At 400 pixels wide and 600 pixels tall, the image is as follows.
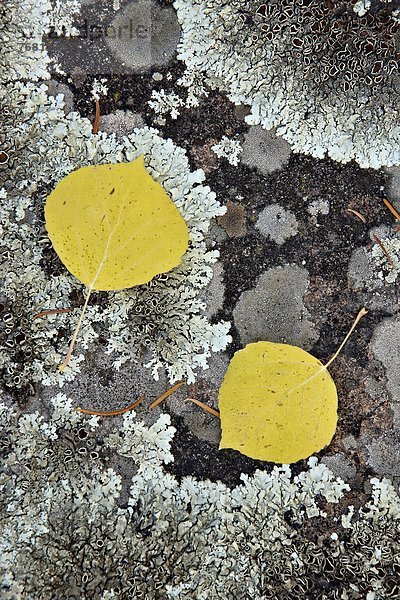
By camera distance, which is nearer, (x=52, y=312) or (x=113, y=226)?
(x=113, y=226)

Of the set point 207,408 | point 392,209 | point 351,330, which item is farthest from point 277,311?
point 392,209

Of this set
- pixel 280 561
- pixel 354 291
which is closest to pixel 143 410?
pixel 280 561

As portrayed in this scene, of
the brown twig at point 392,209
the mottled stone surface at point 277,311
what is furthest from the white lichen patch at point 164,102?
the brown twig at point 392,209

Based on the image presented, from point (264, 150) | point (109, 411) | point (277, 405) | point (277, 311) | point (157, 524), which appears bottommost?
point (157, 524)

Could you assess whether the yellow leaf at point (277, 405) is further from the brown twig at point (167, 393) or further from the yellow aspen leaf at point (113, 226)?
the yellow aspen leaf at point (113, 226)

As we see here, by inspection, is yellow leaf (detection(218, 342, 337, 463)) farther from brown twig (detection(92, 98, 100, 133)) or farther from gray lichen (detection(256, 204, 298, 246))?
brown twig (detection(92, 98, 100, 133))

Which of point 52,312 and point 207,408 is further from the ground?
point 52,312

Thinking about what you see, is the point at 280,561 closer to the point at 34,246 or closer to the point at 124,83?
the point at 34,246

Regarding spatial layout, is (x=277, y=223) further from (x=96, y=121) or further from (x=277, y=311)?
(x=96, y=121)
